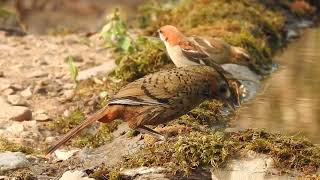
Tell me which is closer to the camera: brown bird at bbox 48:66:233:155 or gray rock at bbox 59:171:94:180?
gray rock at bbox 59:171:94:180

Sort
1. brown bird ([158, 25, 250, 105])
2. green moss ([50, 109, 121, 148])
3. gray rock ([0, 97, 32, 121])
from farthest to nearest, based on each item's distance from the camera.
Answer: brown bird ([158, 25, 250, 105]) < gray rock ([0, 97, 32, 121]) < green moss ([50, 109, 121, 148])

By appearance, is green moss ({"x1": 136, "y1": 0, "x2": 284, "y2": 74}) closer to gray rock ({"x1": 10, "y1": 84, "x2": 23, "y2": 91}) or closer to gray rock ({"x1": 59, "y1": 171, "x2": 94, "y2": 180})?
gray rock ({"x1": 10, "y1": 84, "x2": 23, "y2": 91})

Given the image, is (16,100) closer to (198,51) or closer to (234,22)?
(198,51)

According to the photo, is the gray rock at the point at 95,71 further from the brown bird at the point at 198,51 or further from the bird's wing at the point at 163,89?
the bird's wing at the point at 163,89

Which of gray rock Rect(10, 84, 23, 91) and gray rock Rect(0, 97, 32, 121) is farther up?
gray rock Rect(10, 84, 23, 91)

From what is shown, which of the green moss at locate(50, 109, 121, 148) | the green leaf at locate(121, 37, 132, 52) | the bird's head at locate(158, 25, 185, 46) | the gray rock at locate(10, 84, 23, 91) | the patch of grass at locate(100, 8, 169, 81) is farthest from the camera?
the green leaf at locate(121, 37, 132, 52)

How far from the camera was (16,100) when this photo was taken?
7.38 meters

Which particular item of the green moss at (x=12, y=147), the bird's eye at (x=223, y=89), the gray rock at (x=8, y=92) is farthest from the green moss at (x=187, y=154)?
the gray rock at (x=8, y=92)

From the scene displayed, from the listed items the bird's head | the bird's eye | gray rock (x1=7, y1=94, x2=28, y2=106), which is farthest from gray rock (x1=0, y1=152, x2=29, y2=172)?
the bird's head

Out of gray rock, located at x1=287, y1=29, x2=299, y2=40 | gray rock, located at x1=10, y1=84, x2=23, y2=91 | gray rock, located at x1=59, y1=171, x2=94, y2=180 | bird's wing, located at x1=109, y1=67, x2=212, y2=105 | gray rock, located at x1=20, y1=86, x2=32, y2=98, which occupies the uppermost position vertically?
bird's wing, located at x1=109, y1=67, x2=212, y2=105

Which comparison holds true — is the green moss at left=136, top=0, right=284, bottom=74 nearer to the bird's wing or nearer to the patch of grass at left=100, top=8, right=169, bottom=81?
the patch of grass at left=100, top=8, right=169, bottom=81

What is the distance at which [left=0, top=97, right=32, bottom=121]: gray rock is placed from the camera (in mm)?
6910

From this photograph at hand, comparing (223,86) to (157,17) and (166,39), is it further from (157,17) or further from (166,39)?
(157,17)

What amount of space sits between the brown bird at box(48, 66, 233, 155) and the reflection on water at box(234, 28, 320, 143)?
2.56ft
